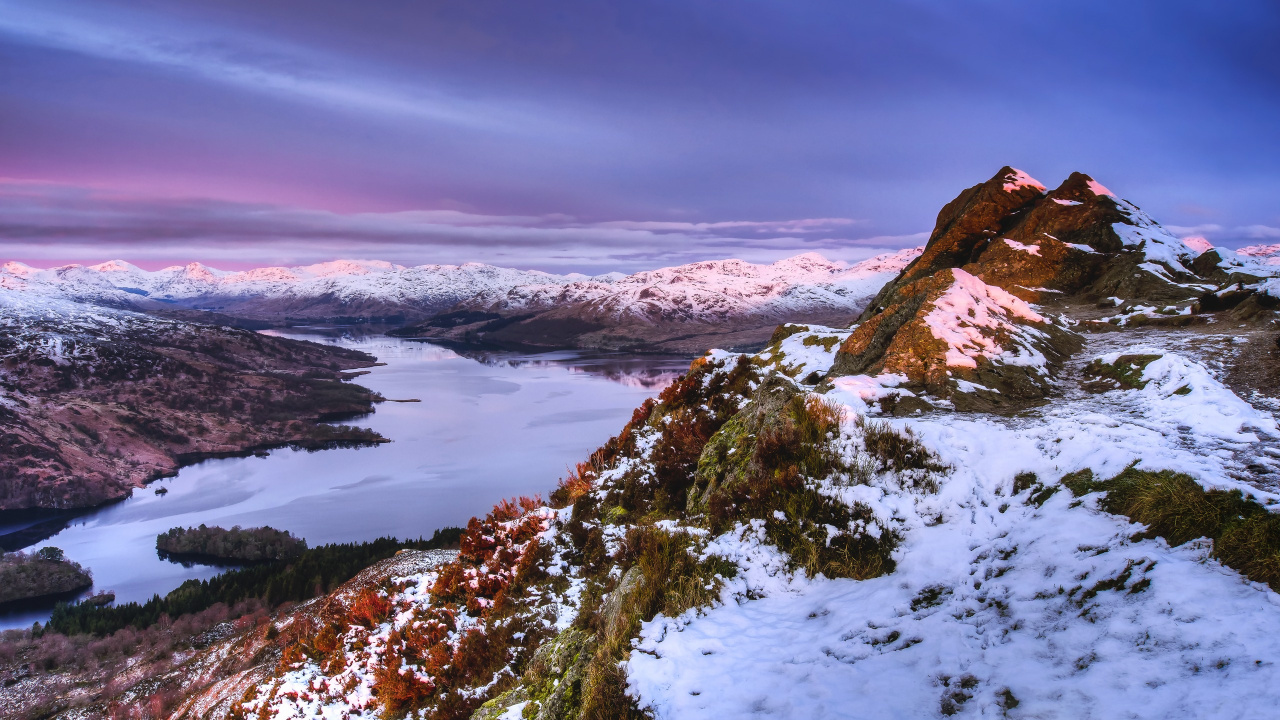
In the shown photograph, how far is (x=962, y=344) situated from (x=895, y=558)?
818 cm

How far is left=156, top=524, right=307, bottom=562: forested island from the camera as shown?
2146 inches

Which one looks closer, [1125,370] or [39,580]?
[1125,370]

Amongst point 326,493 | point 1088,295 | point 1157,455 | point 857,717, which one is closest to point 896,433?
point 1157,455

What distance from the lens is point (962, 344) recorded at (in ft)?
41.8

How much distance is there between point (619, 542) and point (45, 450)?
427ft

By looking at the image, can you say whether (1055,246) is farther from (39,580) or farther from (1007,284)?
(39,580)

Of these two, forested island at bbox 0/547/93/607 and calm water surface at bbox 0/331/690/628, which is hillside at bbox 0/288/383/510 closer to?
calm water surface at bbox 0/331/690/628

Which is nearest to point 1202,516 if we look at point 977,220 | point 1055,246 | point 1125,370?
point 1125,370

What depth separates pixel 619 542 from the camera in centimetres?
910

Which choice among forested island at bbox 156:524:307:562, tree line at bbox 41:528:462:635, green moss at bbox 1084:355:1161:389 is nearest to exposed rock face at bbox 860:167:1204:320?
green moss at bbox 1084:355:1161:389

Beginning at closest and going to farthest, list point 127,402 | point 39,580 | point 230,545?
point 39,580, point 230,545, point 127,402

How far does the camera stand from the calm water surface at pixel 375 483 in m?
57.5

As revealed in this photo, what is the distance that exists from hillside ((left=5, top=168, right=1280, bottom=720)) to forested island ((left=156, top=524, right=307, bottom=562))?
46167mm

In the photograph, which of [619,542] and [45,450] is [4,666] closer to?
[619,542]
